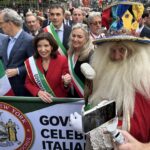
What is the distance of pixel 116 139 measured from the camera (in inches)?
80.4

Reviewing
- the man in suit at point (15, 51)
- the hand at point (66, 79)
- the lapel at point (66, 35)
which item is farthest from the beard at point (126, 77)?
the lapel at point (66, 35)

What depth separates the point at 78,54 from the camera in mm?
3846

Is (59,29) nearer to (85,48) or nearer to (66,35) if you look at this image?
(66,35)

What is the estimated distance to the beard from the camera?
7.39 ft

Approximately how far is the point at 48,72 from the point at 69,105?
466 millimetres

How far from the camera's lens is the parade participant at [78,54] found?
11.9 ft

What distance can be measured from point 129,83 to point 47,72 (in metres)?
1.44

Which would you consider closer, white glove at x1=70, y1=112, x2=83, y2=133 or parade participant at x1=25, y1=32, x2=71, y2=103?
white glove at x1=70, y1=112, x2=83, y2=133

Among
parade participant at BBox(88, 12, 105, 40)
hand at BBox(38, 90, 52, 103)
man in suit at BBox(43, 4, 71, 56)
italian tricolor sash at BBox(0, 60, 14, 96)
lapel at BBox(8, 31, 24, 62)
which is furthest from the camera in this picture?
parade participant at BBox(88, 12, 105, 40)

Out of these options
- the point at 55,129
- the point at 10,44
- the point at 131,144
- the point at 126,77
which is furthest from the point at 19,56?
the point at 131,144

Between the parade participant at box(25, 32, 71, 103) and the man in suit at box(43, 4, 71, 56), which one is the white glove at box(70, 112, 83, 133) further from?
the man in suit at box(43, 4, 71, 56)

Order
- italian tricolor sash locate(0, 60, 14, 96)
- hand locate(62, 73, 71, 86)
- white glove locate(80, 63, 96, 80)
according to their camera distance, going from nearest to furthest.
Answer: white glove locate(80, 63, 96, 80), hand locate(62, 73, 71, 86), italian tricolor sash locate(0, 60, 14, 96)

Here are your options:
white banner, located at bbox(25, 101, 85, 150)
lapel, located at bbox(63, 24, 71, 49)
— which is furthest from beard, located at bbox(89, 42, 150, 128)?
lapel, located at bbox(63, 24, 71, 49)

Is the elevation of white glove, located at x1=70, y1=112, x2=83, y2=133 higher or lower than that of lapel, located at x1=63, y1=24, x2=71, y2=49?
lower
